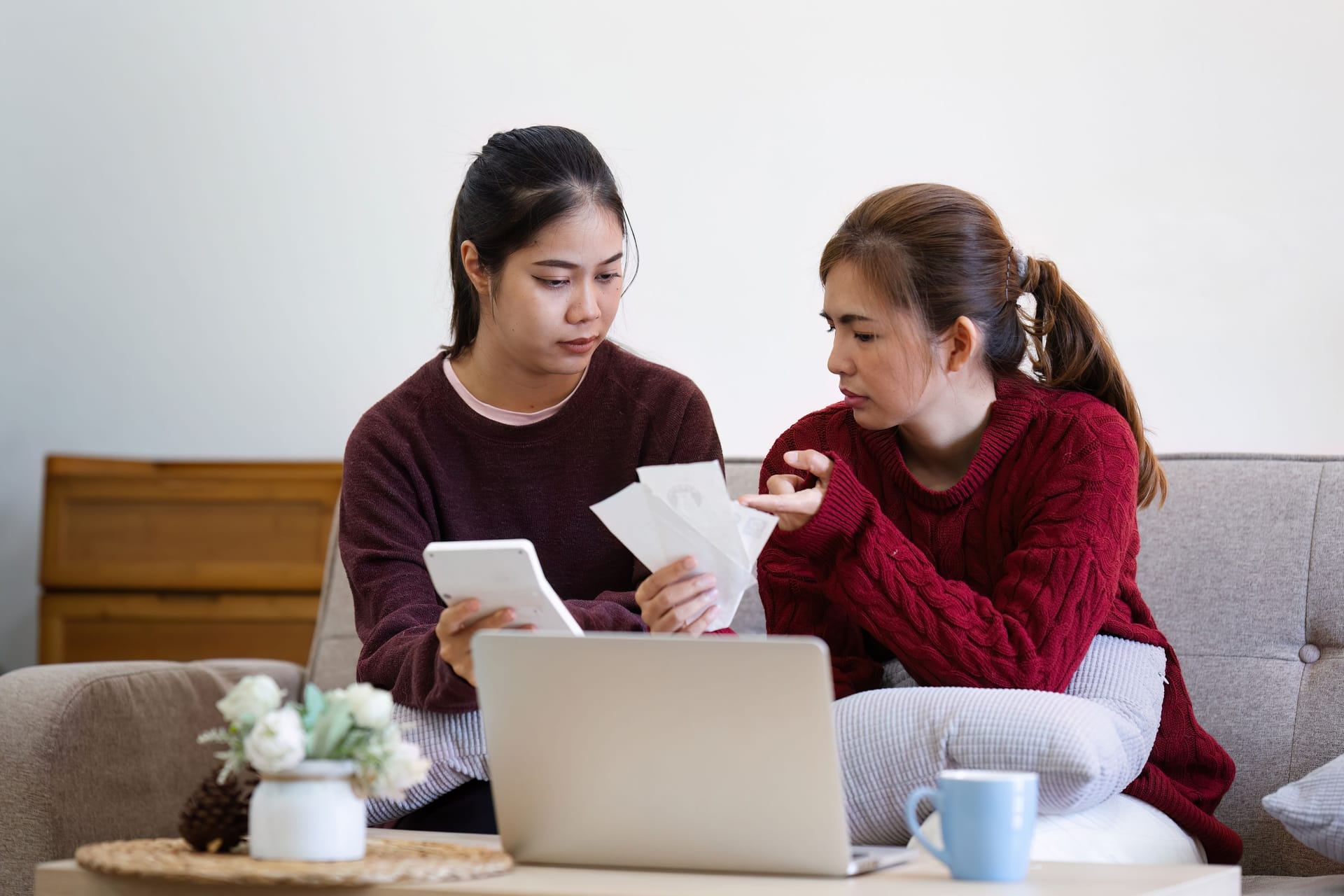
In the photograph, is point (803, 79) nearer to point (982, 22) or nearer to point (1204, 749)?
point (982, 22)

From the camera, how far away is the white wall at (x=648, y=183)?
90.2 inches

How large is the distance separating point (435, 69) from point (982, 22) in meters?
1.10

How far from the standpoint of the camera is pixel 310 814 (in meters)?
0.93

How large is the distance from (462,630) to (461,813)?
30 centimetres

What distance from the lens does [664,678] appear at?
91cm

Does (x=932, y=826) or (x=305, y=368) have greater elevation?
A: (x=305, y=368)

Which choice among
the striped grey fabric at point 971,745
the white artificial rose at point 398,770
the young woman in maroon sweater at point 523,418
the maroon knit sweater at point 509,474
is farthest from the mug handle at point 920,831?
the maroon knit sweater at point 509,474

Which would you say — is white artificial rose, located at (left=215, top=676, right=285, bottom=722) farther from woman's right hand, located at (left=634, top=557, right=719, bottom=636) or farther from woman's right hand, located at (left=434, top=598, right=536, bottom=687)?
woman's right hand, located at (left=634, top=557, right=719, bottom=636)

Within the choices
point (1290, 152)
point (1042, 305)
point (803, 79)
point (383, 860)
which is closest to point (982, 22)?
point (803, 79)

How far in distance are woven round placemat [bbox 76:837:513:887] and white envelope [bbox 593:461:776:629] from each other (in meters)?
0.27

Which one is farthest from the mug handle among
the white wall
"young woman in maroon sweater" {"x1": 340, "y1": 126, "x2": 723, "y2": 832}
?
the white wall

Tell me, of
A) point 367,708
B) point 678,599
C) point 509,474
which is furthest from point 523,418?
point 367,708

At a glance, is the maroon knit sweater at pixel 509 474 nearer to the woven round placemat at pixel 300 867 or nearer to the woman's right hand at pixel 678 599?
the woman's right hand at pixel 678 599

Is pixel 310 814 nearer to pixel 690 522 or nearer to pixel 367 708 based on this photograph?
pixel 367 708
